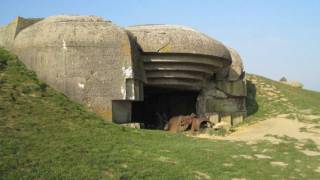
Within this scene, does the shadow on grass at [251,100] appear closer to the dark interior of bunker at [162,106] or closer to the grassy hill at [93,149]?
the dark interior of bunker at [162,106]

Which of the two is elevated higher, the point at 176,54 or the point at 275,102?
the point at 176,54

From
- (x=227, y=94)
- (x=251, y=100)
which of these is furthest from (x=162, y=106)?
(x=251, y=100)

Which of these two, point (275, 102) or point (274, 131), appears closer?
point (274, 131)

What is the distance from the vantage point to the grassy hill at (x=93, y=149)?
665 cm

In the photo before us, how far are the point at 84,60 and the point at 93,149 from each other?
11.9ft

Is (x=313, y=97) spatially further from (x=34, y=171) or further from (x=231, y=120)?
(x=34, y=171)

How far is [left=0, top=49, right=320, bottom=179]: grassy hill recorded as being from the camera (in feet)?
21.8

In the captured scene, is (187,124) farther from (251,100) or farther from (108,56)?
(251,100)

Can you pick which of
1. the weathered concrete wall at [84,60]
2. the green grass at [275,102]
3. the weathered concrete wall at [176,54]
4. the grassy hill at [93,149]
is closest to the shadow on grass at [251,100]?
the green grass at [275,102]

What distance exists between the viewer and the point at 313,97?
18.2 meters

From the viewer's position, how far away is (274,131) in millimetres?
12297

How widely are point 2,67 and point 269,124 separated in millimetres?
7163

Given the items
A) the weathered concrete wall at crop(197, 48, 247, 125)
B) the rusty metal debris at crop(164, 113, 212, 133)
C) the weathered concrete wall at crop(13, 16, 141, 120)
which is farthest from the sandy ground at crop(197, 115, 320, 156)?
the weathered concrete wall at crop(13, 16, 141, 120)

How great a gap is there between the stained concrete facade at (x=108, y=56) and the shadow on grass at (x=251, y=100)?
105 inches
